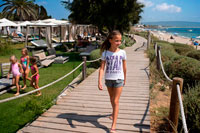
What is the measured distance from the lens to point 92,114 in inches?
156

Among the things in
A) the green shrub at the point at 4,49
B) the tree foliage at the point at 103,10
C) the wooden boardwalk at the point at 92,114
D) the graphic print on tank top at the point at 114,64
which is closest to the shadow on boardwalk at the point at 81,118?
the wooden boardwalk at the point at 92,114

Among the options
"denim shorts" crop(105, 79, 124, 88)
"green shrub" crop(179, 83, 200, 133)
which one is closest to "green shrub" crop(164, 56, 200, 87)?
"green shrub" crop(179, 83, 200, 133)

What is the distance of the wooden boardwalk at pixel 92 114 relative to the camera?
11.2 feet

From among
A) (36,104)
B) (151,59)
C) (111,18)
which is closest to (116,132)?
(36,104)

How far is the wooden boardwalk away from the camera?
134 inches

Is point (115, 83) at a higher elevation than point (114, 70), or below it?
below

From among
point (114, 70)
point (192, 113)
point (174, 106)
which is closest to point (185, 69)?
point (192, 113)

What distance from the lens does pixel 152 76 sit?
7656 millimetres

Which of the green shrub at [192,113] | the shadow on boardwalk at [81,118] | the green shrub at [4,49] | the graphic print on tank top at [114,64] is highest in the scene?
the graphic print on tank top at [114,64]

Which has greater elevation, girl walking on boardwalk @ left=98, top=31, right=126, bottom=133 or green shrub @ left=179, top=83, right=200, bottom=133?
girl walking on boardwalk @ left=98, top=31, right=126, bottom=133

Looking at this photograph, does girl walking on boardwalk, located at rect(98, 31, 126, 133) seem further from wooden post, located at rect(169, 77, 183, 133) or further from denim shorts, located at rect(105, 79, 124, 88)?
wooden post, located at rect(169, 77, 183, 133)

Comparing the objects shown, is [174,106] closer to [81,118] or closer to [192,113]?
[192,113]

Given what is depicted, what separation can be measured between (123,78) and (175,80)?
2.80 ft

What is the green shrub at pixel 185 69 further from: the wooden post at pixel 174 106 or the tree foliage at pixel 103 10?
the tree foliage at pixel 103 10
